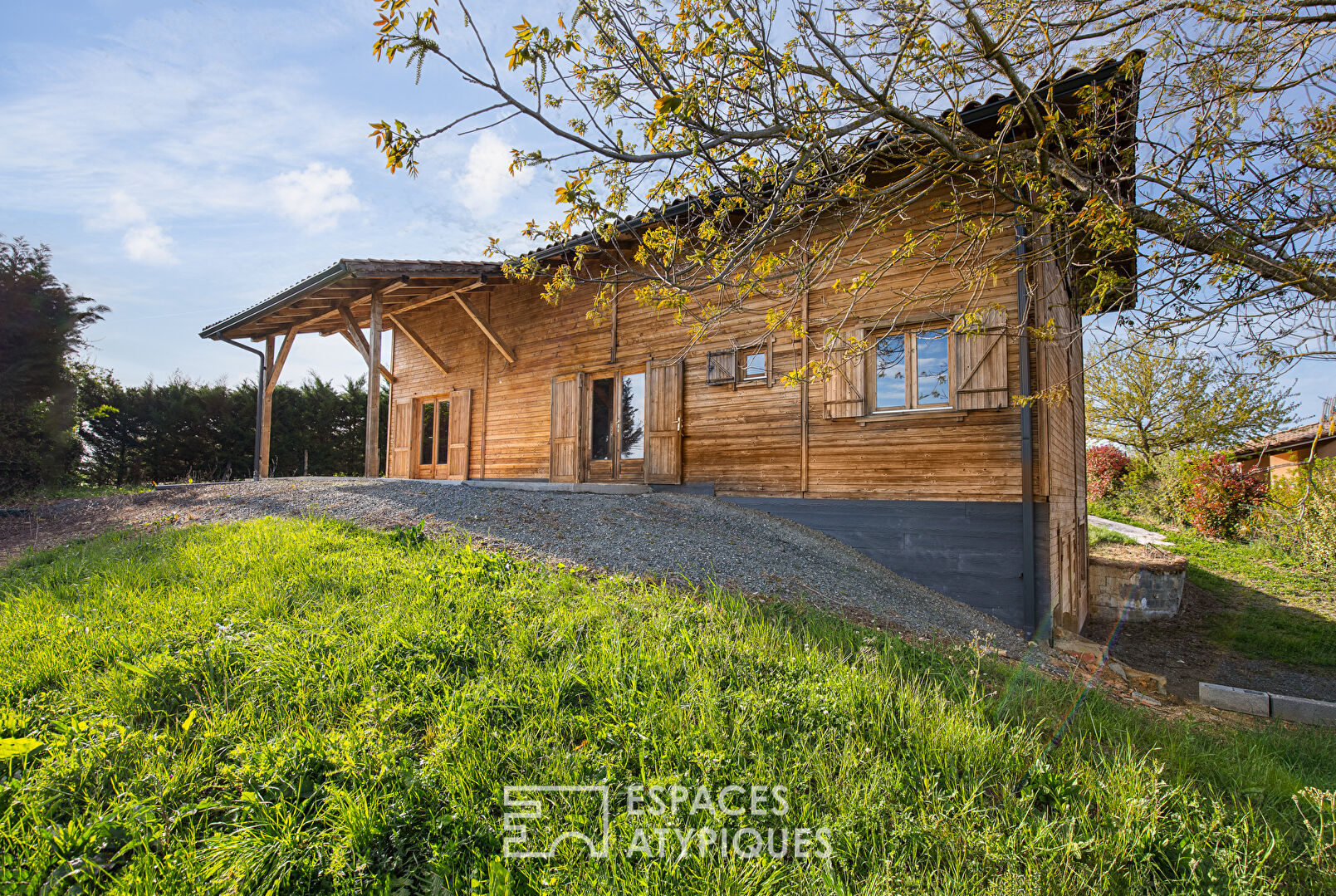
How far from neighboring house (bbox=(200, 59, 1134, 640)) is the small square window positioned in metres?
0.03

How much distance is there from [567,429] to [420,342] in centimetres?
454

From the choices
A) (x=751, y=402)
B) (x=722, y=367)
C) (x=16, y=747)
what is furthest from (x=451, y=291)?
(x=16, y=747)

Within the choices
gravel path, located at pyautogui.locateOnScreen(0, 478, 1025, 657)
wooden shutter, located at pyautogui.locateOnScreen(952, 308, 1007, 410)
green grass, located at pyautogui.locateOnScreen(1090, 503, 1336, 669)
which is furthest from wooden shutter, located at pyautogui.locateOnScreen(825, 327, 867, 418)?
green grass, located at pyautogui.locateOnScreen(1090, 503, 1336, 669)

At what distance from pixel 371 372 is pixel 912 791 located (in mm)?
9885

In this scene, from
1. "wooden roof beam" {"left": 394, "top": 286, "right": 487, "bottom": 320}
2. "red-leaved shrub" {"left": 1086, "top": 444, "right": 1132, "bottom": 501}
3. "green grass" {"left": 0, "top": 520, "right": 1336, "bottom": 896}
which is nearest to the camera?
"green grass" {"left": 0, "top": 520, "right": 1336, "bottom": 896}

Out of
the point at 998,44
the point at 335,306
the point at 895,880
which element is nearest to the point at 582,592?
the point at 895,880

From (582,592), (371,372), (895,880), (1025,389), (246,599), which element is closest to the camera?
(895,880)

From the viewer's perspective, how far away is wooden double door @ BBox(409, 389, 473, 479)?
12273 millimetres

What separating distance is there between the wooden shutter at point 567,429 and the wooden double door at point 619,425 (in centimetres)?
1

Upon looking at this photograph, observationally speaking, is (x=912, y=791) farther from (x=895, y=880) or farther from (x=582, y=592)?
(x=582, y=592)

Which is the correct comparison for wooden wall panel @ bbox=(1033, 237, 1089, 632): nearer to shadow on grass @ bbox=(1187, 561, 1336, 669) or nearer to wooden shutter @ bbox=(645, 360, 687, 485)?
shadow on grass @ bbox=(1187, 561, 1336, 669)

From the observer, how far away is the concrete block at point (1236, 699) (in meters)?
5.23

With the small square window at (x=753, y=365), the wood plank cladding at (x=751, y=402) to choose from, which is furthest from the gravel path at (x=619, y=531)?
the small square window at (x=753, y=365)

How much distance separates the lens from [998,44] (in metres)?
3.01
